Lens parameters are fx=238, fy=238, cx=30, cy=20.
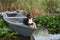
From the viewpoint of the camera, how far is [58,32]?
20.9 ft

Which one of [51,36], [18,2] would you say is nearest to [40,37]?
[51,36]

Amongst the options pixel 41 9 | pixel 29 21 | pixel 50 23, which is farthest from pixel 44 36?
pixel 41 9

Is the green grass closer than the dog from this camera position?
No

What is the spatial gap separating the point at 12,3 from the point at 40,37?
90.5 inches

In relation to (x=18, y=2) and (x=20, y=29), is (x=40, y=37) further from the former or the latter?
(x=18, y=2)

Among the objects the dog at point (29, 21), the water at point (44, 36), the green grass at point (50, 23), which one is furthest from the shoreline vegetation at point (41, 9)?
the dog at point (29, 21)

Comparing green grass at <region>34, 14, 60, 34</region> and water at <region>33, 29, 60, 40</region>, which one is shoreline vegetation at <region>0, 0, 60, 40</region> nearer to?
green grass at <region>34, 14, 60, 34</region>

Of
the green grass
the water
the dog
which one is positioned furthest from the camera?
the green grass

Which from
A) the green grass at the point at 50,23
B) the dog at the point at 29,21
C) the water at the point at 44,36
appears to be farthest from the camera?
the green grass at the point at 50,23

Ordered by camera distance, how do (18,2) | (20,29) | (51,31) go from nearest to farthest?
(20,29)
(51,31)
(18,2)

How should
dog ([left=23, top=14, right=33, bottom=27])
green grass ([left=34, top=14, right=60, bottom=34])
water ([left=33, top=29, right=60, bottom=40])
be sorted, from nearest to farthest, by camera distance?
dog ([left=23, top=14, right=33, bottom=27]), water ([left=33, top=29, right=60, bottom=40]), green grass ([left=34, top=14, right=60, bottom=34])

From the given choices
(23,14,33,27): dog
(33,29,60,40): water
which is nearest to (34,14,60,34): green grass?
(33,29,60,40): water

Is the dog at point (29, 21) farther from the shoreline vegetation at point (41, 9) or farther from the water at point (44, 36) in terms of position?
the shoreline vegetation at point (41, 9)

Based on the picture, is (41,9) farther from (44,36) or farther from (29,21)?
(29,21)
